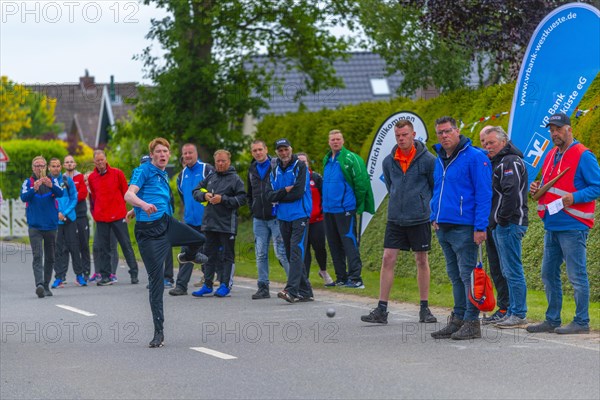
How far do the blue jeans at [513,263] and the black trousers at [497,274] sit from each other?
18.8 inches

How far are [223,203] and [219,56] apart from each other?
45.3 ft

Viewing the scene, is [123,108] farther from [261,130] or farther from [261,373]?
[261,373]

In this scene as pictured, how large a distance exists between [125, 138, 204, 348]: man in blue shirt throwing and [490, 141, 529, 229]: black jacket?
9.51ft

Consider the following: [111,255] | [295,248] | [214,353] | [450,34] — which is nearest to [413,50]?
[450,34]

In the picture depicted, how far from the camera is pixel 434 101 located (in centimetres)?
1961

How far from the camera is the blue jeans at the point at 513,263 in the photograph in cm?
1166

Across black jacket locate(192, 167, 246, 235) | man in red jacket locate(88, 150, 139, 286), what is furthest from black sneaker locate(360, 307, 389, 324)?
man in red jacket locate(88, 150, 139, 286)

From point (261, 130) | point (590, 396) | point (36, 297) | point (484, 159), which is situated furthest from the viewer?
point (261, 130)

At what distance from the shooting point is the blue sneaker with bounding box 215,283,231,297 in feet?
52.4

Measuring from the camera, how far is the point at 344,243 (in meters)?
16.7

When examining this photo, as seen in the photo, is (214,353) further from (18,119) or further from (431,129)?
(18,119)

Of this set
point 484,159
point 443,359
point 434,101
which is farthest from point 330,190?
point 443,359

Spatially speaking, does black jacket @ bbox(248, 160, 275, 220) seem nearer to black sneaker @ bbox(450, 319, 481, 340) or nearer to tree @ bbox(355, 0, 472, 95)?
black sneaker @ bbox(450, 319, 481, 340)

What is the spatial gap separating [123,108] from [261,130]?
66294mm
